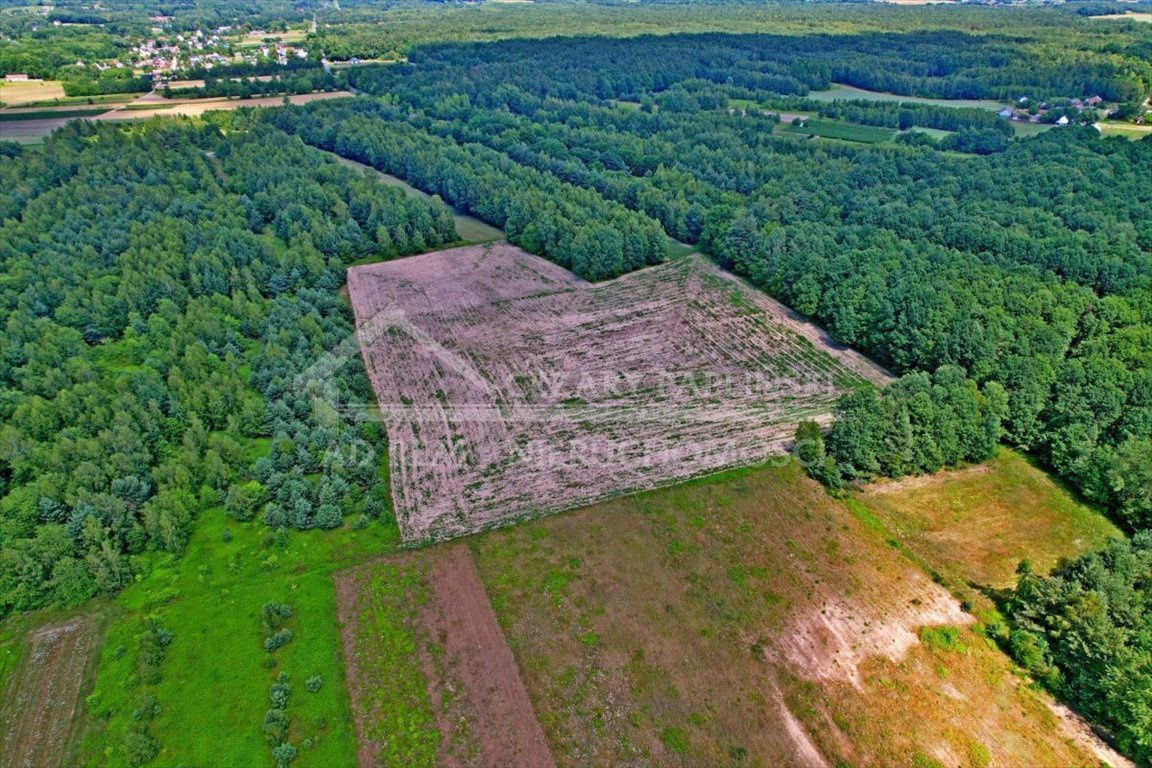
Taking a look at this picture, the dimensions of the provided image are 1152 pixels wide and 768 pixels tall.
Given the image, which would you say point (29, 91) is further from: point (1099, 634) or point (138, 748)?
point (1099, 634)

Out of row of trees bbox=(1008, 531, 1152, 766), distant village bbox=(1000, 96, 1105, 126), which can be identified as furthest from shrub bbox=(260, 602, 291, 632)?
distant village bbox=(1000, 96, 1105, 126)

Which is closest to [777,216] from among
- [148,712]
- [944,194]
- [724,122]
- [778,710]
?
[944,194]

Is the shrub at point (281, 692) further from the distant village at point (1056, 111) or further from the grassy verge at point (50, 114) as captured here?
the grassy verge at point (50, 114)

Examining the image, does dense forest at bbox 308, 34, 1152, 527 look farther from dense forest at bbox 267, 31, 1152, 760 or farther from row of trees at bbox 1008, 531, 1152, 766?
row of trees at bbox 1008, 531, 1152, 766

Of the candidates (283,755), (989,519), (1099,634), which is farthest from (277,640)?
(989,519)

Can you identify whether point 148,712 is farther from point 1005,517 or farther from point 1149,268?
point 1149,268
